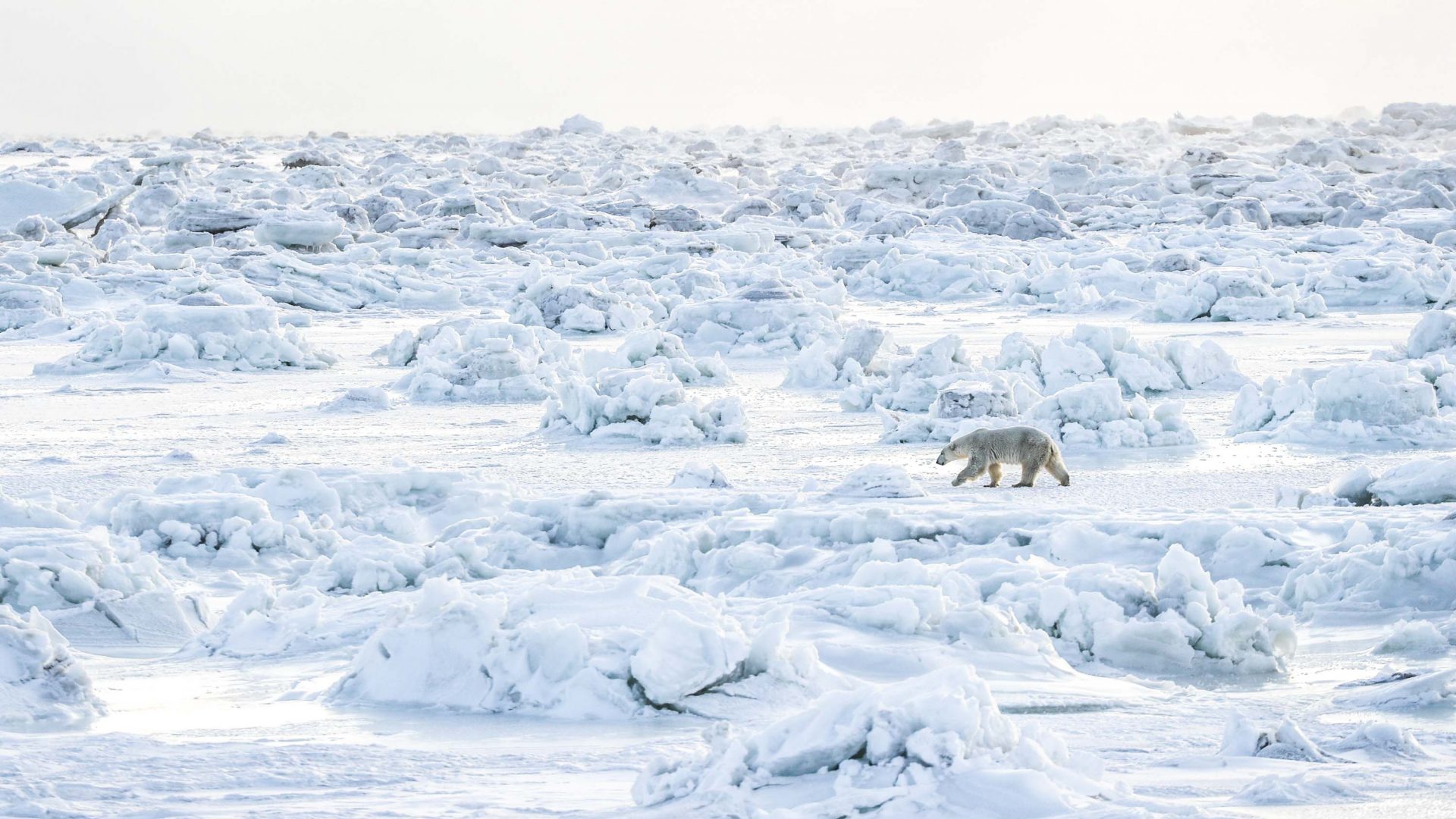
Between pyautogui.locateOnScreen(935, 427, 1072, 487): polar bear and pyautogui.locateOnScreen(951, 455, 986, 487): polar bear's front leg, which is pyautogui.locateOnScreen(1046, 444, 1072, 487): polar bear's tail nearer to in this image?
pyautogui.locateOnScreen(935, 427, 1072, 487): polar bear

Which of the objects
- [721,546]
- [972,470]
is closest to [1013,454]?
[972,470]

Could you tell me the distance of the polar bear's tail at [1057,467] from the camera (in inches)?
258

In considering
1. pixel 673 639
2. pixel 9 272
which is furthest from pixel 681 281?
pixel 673 639

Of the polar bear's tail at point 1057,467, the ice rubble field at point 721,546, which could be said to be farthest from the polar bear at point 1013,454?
the ice rubble field at point 721,546

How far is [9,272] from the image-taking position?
1546cm

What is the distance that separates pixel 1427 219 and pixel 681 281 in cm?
1043

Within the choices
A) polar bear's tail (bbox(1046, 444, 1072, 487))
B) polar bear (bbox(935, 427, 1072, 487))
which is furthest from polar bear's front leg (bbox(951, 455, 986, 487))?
→ polar bear's tail (bbox(1046, 444, 1072, 487))

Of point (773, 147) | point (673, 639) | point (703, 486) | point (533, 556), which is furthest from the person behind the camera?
point (773, 147)

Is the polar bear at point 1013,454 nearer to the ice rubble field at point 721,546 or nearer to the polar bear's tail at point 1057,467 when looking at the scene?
the polar bear's tail at point 1057,467

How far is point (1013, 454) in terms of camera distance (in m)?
6.59

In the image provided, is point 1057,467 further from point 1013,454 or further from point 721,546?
Answer: point 721,546

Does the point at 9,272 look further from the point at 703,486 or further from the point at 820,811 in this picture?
the point at 820,811

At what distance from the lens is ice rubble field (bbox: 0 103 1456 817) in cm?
291

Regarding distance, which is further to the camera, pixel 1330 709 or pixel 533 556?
pixel 533 556
